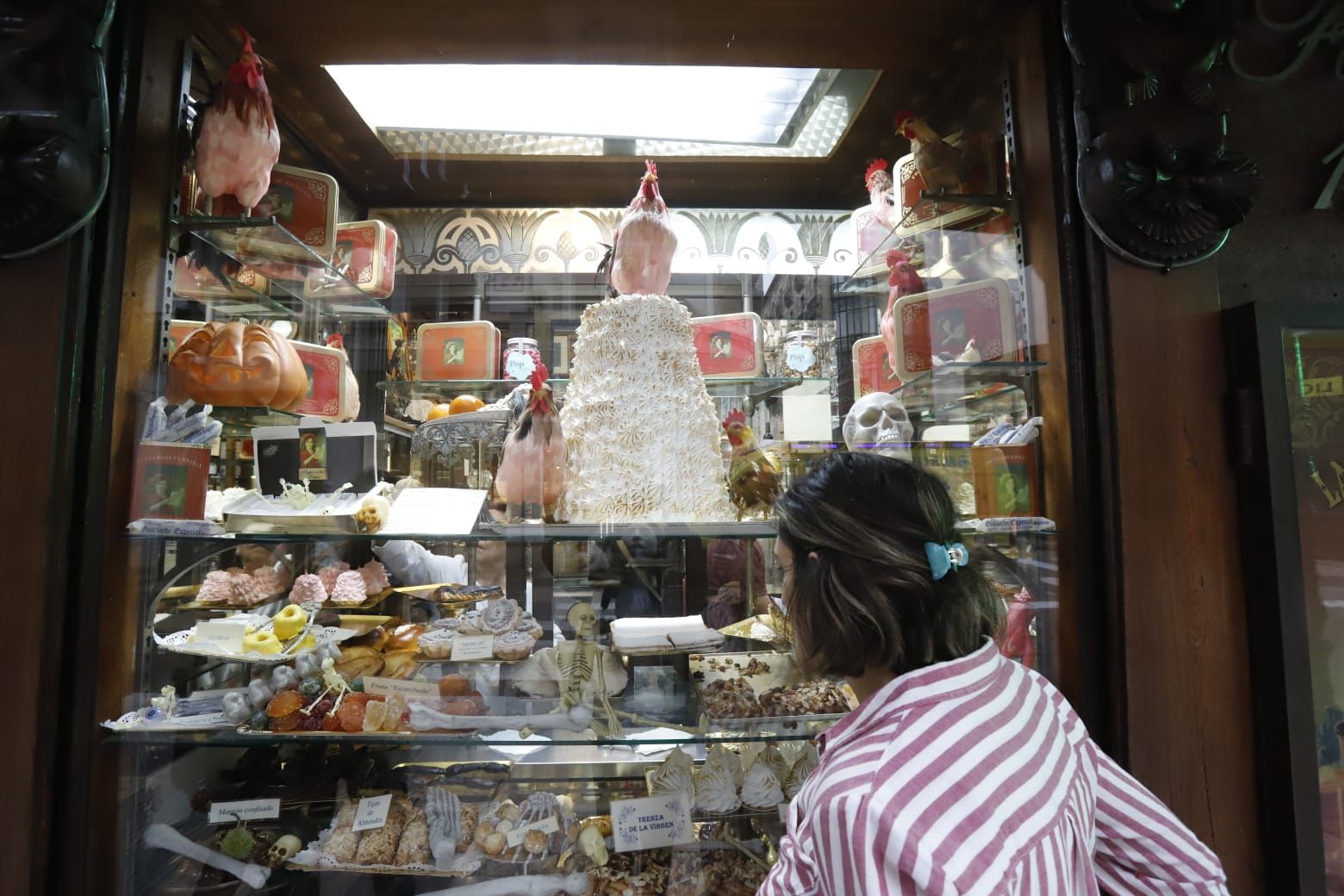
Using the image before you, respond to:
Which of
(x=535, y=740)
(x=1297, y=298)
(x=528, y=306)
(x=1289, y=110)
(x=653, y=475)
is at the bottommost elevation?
(x=535, y=740)

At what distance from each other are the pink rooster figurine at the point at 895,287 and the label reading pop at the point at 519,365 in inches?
43.2

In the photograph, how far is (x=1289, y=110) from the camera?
154 centimetres

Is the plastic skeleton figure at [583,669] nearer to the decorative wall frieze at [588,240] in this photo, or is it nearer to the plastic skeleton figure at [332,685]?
the plastic skeleton figure at [332,685]

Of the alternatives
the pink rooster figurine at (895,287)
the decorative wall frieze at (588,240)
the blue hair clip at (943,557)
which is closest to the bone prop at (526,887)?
the blue hair clip at (943,557)

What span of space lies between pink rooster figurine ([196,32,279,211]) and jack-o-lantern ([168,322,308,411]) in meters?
0.34

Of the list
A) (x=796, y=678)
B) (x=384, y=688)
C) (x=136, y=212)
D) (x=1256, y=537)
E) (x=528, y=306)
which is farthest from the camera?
(x=528, y=306)

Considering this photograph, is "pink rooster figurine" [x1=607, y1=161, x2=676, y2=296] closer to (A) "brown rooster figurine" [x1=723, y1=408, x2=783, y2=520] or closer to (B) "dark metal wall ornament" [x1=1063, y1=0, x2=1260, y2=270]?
(A) "brown rooster figurine" [x1=723, y1=408, x2=783, y2=520]

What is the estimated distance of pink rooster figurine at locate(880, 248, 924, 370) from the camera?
77.3 inches

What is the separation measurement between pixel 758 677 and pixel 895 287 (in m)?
1.21

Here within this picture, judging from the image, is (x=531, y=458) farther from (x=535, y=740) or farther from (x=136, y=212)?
(x=136, y=212)

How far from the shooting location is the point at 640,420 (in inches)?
68.2

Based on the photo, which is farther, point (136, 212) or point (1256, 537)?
point (136, 212)

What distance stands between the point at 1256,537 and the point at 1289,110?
1.00 metres

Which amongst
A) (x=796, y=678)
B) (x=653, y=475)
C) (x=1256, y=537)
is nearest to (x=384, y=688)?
(x=653, y=475)
